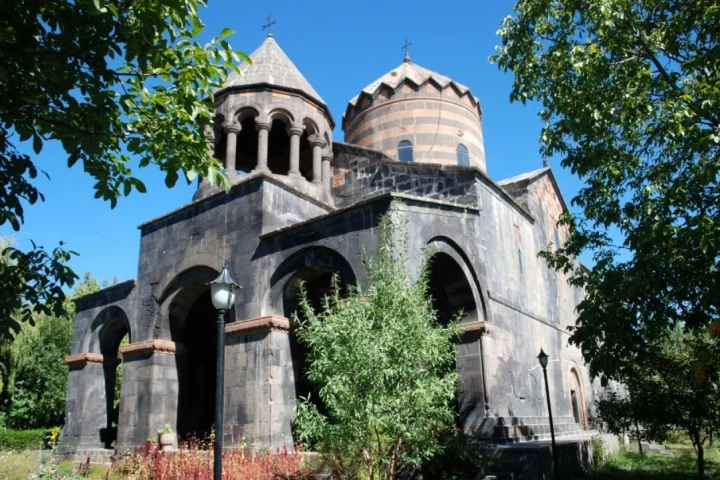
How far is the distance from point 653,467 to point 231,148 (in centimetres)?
1207

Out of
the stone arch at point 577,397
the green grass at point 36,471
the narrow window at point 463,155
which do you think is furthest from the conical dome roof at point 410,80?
the green grass at point 36,471

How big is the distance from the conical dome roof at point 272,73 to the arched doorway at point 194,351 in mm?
4323

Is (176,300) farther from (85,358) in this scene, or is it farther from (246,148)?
(246,148)

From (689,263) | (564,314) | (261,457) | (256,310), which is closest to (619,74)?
(689,263)

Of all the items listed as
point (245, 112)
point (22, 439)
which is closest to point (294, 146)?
point (245, 112)

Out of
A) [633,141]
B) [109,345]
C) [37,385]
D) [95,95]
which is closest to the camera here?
[95,95]

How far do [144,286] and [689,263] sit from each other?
1043 centimetres

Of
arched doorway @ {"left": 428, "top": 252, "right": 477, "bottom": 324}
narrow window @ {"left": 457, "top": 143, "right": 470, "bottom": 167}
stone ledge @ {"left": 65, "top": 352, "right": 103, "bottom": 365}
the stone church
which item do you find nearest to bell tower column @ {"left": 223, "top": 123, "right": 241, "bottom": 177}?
the stone church

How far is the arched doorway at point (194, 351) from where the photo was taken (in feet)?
39.2

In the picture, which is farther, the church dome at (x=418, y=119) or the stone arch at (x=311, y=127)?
the church dome at (x=418, y=119)

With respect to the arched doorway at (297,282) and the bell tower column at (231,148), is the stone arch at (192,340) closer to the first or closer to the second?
the arched doorway at (297,282)

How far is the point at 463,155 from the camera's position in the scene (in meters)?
17.1

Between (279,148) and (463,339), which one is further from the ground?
(279,148)

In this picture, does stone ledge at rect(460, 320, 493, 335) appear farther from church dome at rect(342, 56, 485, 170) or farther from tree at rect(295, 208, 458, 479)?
church dome at rect(342, 56, 485, 170)
